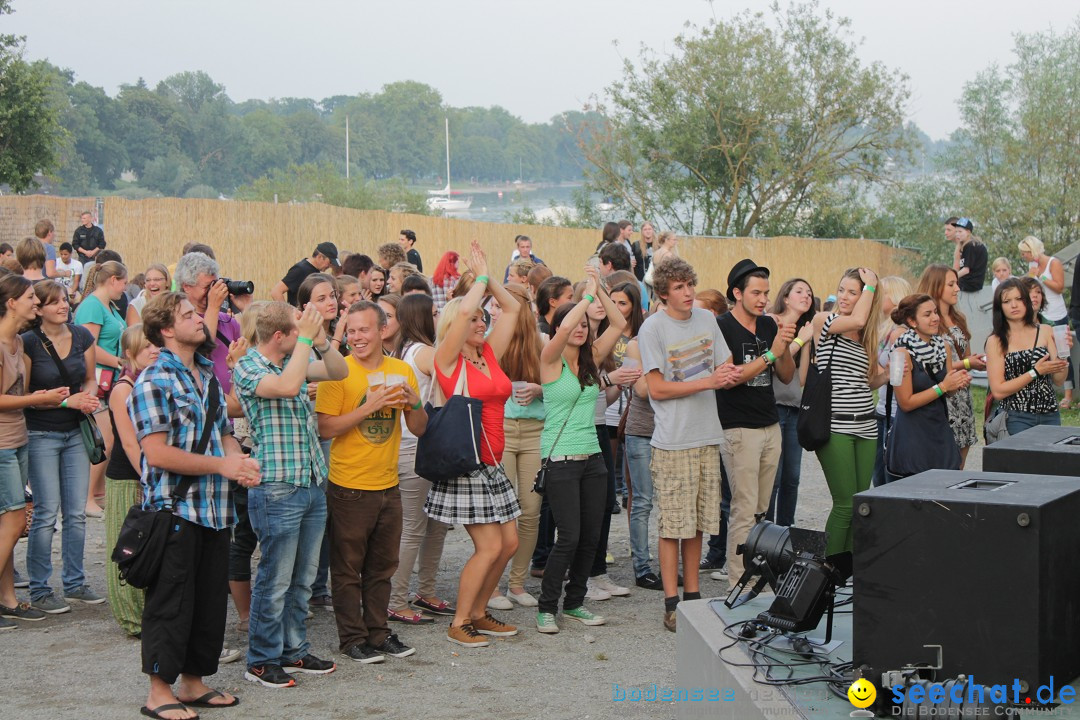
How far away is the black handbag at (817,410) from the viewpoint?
6.68 m

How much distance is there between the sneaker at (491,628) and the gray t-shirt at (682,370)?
1.34m

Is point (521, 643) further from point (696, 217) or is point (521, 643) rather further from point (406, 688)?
point (696, 217)

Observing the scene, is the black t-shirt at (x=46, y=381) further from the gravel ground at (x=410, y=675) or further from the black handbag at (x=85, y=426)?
the gravel ground at (x=410, y=675)

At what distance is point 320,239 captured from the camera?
811 inches

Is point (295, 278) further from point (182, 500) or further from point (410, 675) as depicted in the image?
point (182, 500)

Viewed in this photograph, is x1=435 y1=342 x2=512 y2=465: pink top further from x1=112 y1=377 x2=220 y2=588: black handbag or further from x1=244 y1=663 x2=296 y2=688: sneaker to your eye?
→ x1=112 y1=377 x2=220 y2=588: black handbag

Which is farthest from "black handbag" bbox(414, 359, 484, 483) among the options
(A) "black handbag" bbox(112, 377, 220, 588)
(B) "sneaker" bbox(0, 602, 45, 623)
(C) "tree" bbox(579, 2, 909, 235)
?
(C) "tree" bbox(579, 2, 909, 235)

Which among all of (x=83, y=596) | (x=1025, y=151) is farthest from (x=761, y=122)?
(x=83, y=596)

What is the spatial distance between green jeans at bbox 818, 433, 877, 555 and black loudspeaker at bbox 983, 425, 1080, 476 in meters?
1.81

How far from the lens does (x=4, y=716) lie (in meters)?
5.10

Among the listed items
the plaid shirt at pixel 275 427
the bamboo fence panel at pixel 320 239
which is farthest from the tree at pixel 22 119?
the plaid shirt at pixel 275 427

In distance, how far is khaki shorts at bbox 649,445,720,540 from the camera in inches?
251

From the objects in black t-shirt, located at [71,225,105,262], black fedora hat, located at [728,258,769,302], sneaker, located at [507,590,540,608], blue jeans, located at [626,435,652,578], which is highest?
black t-shirt, located at [71,225,105,262]

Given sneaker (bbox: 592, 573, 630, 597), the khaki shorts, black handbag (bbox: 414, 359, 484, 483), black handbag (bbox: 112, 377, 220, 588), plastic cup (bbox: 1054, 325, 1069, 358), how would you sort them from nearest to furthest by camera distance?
black handbag (bbox: 112, 377, 220, 588) < black handbag (bbox: 414, 359, 484, 483) < the khaki shorts < sneaker (bbox: 592, 573, 630, 597) < plastic cup (bbox: 1054, 325, 1069, 358)
